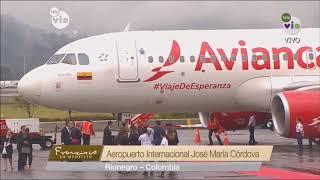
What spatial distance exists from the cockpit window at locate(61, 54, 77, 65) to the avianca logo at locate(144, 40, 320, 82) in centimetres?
280

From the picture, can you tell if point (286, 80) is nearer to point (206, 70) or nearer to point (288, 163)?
point (206, 70)

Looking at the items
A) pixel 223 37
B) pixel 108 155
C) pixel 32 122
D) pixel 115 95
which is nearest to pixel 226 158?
pixel 108 155

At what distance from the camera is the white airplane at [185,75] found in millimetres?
21578

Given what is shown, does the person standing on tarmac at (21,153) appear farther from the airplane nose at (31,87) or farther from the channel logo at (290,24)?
the channel logo at (290,24)

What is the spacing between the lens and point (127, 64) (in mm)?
22047

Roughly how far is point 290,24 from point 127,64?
7607 millimetres

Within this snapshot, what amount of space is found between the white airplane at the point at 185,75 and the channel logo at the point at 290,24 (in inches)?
30.0

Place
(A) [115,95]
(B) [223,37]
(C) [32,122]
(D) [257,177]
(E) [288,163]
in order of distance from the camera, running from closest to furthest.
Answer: (D) [257,177], (E) [288,163], (A) [115,95], (B) [223,37], (C) [32,122]

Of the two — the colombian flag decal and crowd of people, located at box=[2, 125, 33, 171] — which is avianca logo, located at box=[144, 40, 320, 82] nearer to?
the colombian flag decal

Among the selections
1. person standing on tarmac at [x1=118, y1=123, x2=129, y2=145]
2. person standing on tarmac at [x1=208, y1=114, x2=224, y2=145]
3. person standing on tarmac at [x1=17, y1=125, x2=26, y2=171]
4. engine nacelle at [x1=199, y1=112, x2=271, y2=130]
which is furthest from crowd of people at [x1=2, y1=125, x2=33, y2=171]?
engine nacelle at [x1=199, y1=112, x2=271, y2=130]

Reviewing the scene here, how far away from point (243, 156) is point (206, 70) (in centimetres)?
769

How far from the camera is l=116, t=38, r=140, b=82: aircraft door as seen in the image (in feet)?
72.1

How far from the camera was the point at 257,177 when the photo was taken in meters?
14.8

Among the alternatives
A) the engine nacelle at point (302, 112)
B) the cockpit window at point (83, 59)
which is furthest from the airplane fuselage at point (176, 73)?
the engine nacelle at point (302, 112)
